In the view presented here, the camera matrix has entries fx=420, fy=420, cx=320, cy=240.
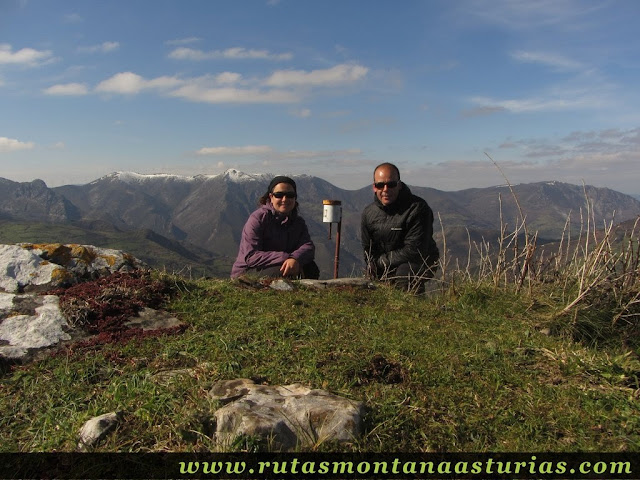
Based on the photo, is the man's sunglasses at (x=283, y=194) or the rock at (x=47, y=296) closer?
the rock at (x=47, y=296)

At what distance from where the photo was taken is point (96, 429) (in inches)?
117

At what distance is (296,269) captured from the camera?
8.25 m

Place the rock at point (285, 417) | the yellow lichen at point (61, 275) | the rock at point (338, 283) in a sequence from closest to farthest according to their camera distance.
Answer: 1. the rock at point (285, 417)
2. the yellow lichen at point (61, 275)
3. the rock at point (338, 283)

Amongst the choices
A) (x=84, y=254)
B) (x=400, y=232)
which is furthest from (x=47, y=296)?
(x=400, y=232)

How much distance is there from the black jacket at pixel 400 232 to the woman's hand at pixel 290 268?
1.86 m

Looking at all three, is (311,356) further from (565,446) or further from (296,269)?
(296,269)

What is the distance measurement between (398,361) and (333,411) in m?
1.29

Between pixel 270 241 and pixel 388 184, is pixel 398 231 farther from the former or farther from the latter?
pixel 270 241

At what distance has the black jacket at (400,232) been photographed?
8.66m

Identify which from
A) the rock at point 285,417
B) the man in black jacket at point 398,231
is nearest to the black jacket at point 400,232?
the man in black jacket at point 398,231

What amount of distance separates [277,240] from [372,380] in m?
5.39

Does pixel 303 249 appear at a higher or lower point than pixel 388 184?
lower

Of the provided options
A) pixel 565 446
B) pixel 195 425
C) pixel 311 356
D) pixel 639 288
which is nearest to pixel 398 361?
pixel 311 356

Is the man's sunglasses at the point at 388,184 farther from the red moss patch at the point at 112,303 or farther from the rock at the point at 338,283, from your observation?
the red moss patch at the point at 112,303
